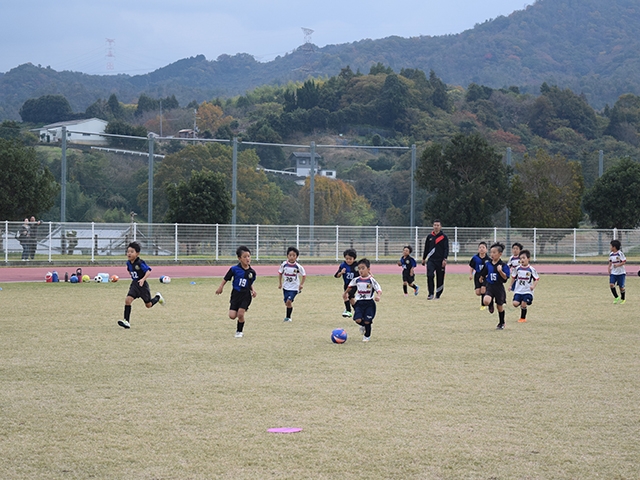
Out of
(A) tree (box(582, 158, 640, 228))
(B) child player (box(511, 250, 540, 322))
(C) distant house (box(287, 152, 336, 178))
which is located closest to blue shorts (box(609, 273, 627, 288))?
(B) child player (box(511, 250, 540, 322))

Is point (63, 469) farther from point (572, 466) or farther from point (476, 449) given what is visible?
point (572, 466)

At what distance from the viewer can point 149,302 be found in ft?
49.9

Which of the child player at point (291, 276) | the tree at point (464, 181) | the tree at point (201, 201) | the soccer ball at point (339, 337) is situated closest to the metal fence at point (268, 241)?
the tree at point (201, 201)

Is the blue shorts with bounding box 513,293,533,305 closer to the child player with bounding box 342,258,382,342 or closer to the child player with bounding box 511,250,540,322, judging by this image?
the child player with bounding box 511,250,540,322

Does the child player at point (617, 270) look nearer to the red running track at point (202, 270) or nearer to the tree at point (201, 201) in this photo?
the red running track at point (202, 270)

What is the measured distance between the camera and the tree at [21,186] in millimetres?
36688

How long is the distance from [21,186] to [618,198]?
32.6 meters

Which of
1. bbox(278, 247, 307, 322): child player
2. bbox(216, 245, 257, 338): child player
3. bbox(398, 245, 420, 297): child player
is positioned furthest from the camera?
bbox(398, 245, 420, 297): child player

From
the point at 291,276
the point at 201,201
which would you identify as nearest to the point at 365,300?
the point at 291,276

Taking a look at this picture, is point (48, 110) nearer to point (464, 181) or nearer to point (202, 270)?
point (464, 181)

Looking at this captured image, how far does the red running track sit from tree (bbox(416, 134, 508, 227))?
717cm

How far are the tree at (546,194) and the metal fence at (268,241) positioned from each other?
13.0 feet

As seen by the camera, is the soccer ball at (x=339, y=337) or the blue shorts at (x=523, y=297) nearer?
the soccer ball at (x=339, y=337)

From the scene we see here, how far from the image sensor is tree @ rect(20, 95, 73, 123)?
116 meters
